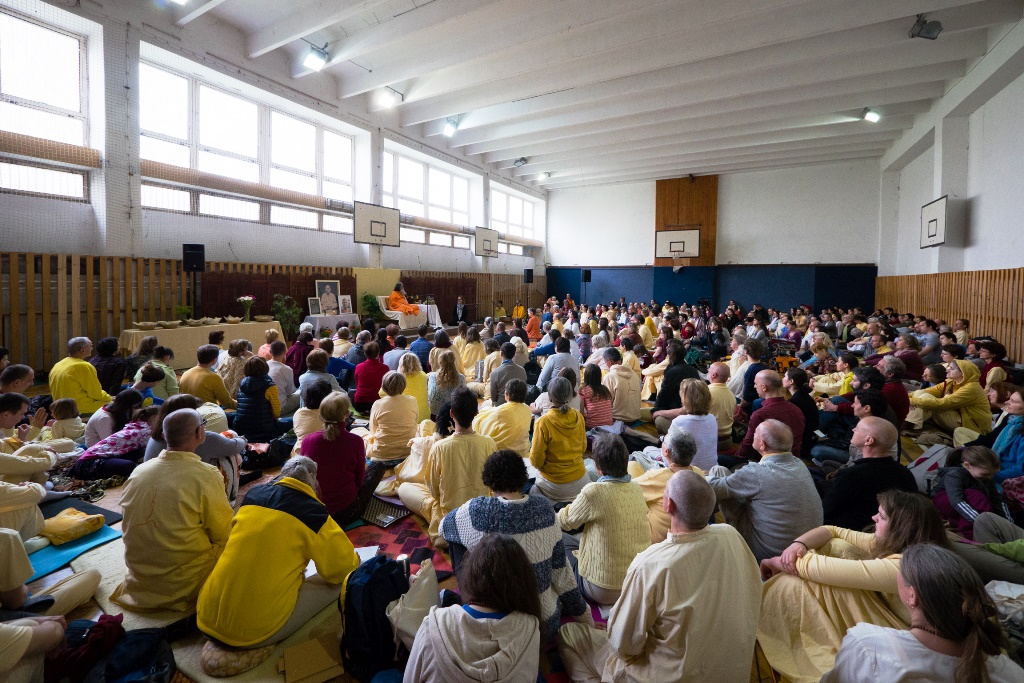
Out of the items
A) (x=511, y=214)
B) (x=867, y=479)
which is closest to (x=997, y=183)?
(x=867, y=479)

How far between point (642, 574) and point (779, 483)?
1216 millimetres

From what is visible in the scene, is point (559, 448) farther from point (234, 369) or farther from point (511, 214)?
point (511, 214)

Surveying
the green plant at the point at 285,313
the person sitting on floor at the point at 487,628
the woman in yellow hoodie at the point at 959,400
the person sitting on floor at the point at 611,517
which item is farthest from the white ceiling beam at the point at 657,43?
the person sitting on floor at the point at 487,628

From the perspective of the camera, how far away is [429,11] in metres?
7.95

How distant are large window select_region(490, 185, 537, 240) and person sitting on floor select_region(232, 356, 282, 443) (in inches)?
602

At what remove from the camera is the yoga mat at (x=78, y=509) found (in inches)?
135

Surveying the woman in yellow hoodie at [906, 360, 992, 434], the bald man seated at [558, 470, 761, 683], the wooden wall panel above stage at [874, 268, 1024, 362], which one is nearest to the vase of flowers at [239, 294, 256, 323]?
the bald man seated at [558, 470, 761, 683]

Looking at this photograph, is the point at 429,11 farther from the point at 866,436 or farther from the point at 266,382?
the point at 866,436

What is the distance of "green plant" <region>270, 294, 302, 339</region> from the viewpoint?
10500 mm

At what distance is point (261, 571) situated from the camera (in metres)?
2.05

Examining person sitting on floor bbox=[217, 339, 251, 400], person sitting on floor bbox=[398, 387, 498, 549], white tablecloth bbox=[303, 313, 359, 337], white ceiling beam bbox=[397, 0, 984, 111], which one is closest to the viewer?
person sitting on floor bbox=[398, 387, 498, 549]

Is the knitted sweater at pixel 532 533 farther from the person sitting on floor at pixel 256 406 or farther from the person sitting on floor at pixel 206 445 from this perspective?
the person sitting on floor at pixel 256 406

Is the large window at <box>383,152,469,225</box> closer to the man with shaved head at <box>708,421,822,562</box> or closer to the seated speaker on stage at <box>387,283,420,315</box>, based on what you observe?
the seated speaker on stage at <box>387,283,420,315</box>

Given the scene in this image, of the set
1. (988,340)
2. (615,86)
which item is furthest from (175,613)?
(615,86)
